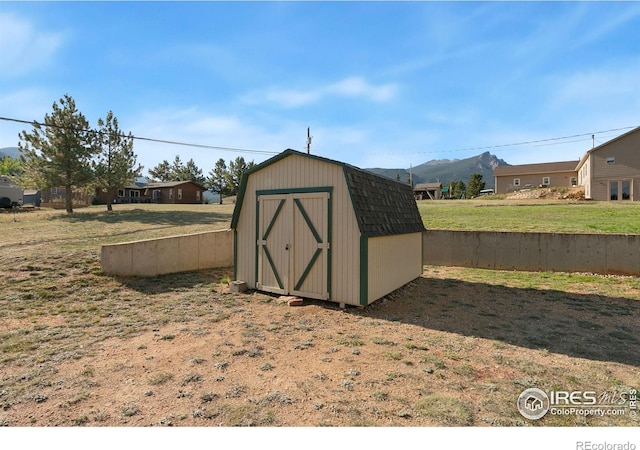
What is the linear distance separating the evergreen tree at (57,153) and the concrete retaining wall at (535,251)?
78.1 ft

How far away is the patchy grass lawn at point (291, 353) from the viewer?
3205mm

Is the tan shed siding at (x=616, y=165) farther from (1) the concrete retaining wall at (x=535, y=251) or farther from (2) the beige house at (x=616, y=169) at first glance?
(1) the concrete retaining wall at (x=535, y=251)

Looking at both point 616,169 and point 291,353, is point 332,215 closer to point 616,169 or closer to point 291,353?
point 291,353

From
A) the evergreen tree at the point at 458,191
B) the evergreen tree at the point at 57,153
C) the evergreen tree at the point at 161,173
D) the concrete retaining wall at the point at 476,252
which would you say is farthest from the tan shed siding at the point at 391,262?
the evergreen tree at the point at 161,173

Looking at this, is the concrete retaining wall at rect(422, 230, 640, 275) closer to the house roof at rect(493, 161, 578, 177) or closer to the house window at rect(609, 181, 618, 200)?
the house window at rect(609, 181, 618, 200)

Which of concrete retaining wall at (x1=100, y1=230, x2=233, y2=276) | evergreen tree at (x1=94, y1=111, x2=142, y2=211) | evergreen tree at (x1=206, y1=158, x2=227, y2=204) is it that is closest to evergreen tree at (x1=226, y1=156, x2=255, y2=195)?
evergreen tree at (x1=206, y1=158, x2=227, y2=204)

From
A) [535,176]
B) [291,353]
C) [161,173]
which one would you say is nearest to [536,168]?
[535,176]

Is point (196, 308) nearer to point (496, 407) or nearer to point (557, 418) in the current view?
point (496, 407)

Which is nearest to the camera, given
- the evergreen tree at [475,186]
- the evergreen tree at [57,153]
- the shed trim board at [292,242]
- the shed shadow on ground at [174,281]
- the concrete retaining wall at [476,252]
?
the shed trim board at [292,242]

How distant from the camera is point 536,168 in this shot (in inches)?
1548

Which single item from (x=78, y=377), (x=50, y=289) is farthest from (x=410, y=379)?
(x=50, y=289)

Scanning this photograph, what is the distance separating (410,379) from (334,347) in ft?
4.48

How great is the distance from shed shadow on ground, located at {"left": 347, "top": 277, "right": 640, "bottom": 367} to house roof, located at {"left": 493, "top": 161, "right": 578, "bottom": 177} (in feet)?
121

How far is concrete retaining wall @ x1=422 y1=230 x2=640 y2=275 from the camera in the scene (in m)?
9.86
